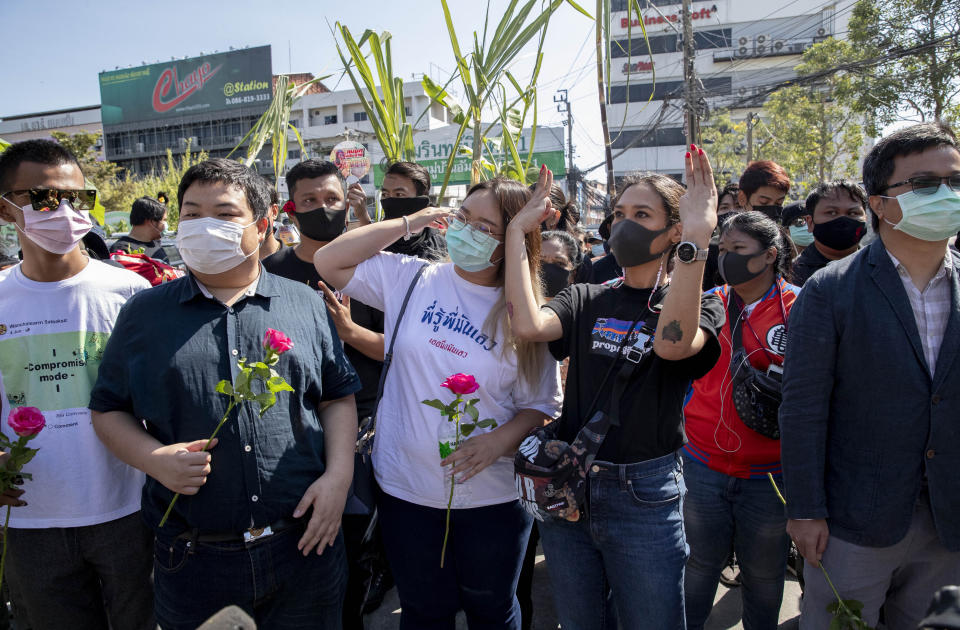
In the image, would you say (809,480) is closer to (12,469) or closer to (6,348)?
(12,469)

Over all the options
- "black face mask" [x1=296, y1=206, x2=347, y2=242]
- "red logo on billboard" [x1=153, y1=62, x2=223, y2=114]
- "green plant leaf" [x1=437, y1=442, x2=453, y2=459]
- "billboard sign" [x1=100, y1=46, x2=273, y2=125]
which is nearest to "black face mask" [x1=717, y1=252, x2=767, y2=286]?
"green plant leaf" [x1=437, y1=442, x2=453, y2=459]

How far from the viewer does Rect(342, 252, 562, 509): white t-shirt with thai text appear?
2055mm

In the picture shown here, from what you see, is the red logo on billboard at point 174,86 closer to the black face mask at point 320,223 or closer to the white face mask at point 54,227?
the black face mask at point 320,223

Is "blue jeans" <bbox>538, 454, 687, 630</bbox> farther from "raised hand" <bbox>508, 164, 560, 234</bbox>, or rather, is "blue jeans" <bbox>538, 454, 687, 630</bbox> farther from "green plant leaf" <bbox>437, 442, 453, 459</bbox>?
"raised hand" <bbox>508, 164, 560, 234</bbox>

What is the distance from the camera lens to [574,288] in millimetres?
→ 2168

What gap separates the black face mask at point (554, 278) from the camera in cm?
332

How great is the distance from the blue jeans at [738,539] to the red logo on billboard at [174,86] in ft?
222

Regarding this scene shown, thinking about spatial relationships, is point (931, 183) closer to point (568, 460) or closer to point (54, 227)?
point (568, 460)

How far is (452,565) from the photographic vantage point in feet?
6.77

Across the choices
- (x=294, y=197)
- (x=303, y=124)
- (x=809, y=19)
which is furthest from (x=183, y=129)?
(x=294, y=197)

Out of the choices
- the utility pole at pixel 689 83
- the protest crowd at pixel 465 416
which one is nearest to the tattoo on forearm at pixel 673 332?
the protest crowd at pixel 465 416

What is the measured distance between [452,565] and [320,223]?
68.0 inches

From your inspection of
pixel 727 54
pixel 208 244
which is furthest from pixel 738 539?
pixel 727 54

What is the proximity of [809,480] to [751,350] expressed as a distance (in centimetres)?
66
